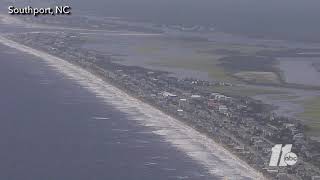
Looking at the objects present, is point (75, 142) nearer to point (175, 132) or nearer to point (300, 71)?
point (175, 132)

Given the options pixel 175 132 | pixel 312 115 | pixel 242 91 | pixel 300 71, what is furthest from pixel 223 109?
pixel 300 71

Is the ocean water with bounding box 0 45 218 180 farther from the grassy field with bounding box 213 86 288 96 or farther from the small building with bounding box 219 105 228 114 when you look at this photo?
the grassy field with bounding box 213 86 288 96

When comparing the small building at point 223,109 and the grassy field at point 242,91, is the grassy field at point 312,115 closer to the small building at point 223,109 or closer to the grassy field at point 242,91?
the grassy field at point 242,91

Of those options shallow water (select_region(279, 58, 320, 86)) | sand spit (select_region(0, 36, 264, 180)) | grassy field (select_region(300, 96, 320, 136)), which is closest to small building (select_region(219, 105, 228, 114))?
sand spit (select_region(0, 36, 264, 180))

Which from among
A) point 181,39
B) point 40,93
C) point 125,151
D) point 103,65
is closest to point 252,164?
point 125,151

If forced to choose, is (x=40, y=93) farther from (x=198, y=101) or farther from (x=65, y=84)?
(x=198, y=101)

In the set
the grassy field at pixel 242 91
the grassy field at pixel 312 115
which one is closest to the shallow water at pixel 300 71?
the grassy field at pixel 242 91
